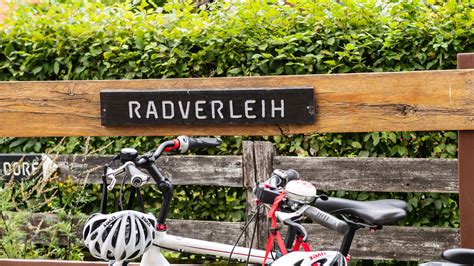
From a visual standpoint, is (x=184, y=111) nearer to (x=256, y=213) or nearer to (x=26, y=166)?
(x=256, y=213)

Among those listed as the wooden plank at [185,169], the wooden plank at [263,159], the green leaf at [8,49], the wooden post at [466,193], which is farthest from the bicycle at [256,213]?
the green leaf at [8,49]

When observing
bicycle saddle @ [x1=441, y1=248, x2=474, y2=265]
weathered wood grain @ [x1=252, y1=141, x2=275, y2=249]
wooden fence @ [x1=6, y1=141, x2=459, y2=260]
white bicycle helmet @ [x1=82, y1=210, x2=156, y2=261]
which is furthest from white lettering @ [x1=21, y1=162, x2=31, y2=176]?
bicycle saddle @ [x1=441, y1=248, x2=474, y2=265]

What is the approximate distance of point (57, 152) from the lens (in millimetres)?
6102

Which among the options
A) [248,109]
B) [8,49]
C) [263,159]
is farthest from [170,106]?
[8,49]

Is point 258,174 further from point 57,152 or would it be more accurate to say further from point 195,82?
point 57,152

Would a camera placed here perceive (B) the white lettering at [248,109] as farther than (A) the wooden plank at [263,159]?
No

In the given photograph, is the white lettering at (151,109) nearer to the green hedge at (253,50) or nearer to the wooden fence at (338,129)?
the wooden fence at (338,129)

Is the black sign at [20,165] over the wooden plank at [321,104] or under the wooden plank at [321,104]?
under

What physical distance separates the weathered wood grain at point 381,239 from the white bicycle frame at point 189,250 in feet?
4.25

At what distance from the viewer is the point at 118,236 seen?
404 centimetres

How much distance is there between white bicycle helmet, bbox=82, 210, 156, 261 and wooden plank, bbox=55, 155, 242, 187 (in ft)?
5.21

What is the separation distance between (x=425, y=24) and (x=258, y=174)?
149 centimetres

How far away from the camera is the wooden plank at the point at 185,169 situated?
5.77m

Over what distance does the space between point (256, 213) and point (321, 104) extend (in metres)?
1.07
